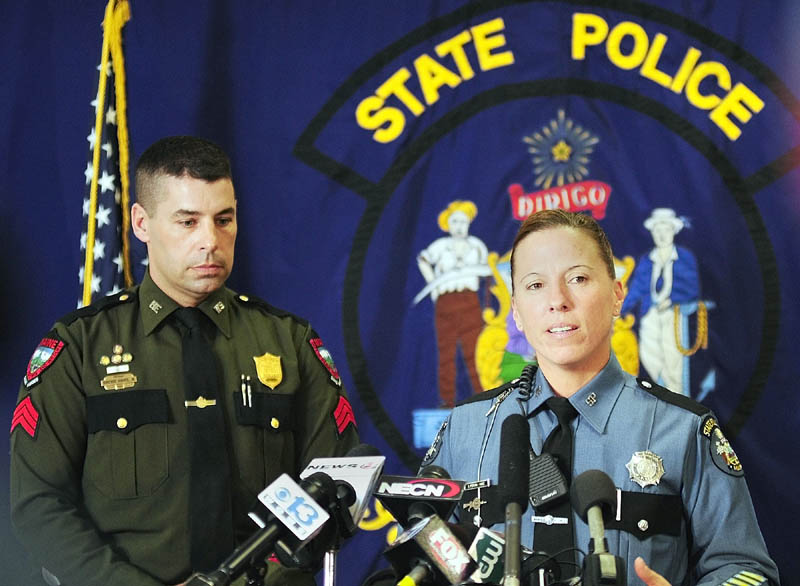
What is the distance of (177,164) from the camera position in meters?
2.70

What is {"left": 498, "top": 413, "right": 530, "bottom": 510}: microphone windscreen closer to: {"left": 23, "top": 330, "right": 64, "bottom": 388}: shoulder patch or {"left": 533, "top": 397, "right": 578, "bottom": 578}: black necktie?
{"left": 533, "top": 397, "right": 578, "bottom": 578}: black necktie

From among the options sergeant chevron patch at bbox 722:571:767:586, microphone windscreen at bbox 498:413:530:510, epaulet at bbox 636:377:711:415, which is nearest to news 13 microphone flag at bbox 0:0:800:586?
epaulet at bbox 636:377:711:415

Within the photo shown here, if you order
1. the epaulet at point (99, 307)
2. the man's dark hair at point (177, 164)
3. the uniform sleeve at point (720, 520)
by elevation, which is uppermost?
the man's dark hair at point (177, 164)

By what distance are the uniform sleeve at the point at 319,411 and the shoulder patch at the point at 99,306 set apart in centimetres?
46

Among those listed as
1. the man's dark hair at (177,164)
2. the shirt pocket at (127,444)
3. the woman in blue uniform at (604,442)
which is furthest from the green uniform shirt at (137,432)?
the woman in blue uniform at (604,442)

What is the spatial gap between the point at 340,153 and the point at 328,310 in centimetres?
59

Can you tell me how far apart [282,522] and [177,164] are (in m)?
1.31

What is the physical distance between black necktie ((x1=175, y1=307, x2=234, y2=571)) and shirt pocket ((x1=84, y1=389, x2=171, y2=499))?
0.08m

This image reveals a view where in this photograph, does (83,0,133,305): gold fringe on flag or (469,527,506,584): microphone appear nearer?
(469,527,506,584): microphone

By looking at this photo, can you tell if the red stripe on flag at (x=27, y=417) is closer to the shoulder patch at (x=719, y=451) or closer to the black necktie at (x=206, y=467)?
the black necktie at (x=206, y=467)

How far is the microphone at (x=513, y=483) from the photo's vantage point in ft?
4.93

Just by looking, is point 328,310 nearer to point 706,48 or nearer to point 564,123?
point 564,123

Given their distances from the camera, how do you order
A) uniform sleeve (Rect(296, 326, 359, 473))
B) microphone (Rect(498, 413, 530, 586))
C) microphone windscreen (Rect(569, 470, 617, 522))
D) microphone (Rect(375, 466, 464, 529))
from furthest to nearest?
uniform sleeve (Rect(296, 326, 359, 473))
microphone (Rect(375, 466, 464, 529))
microphone windscreen (Rect(569, 470, 617, 522))
microphone (Rect(498, 413, 530, 586))

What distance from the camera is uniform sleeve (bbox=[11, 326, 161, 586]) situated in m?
2.42
